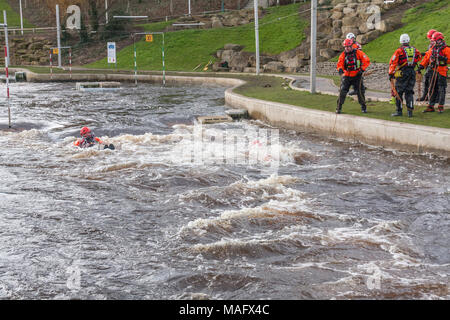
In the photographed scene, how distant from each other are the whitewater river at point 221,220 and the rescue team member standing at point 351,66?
1.43 metres

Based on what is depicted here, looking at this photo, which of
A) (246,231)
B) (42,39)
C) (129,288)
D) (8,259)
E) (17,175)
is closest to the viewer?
(129,288)

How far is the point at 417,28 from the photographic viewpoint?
3159 cm

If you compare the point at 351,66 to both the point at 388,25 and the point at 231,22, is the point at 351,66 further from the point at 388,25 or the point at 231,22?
the point at 231,22

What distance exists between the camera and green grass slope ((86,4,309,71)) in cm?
4147

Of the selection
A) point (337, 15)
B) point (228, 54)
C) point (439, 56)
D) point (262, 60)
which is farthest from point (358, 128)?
point (228, 54)

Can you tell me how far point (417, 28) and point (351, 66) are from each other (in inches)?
792

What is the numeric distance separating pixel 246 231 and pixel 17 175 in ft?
19.2

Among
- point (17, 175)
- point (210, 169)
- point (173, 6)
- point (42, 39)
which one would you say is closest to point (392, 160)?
point (210, 169)

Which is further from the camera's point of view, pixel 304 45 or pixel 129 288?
pixel 304 45

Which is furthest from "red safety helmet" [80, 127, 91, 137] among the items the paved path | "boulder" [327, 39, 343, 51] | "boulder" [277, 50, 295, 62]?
"boulder" [277, 50, 295, 62]

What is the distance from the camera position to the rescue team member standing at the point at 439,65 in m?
13.2

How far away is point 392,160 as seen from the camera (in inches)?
454

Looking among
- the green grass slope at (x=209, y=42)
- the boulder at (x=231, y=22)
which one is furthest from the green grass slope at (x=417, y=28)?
the boulder at (x=231, y=22)
